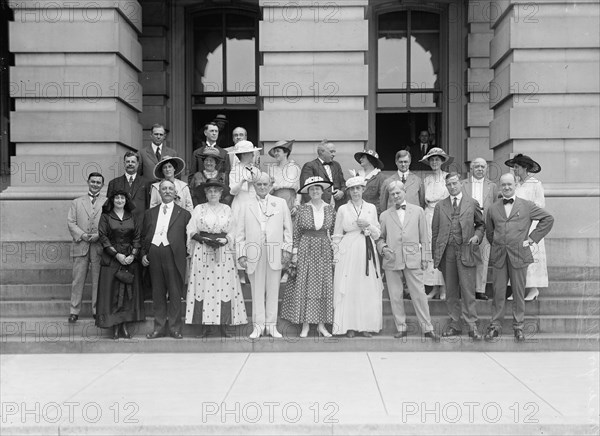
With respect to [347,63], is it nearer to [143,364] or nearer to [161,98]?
[161,98]

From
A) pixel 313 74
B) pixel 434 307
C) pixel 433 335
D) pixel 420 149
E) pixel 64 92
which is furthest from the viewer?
pixel 420 149

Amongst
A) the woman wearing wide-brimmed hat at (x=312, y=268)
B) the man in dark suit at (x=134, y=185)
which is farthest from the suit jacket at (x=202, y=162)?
the woman wearing wide-brimmed hat at (x=312, y=268)

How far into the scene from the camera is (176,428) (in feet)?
20.3

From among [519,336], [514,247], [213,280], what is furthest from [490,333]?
[213,280]

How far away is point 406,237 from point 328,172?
6.72 feet

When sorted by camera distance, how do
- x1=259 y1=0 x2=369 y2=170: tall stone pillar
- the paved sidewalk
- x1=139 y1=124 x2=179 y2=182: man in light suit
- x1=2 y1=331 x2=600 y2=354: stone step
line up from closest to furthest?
the paved sidewalk → x1=2 y1=331 x2=600 y2=354: stone step → x1=139 y1=124 x2=179 y2=182: man in light suit → x1=259 y1=0 x2=369 y2=170: tall stone pillar

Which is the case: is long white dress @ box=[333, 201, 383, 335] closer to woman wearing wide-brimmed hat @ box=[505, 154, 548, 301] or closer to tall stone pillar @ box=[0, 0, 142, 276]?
woman wearing wide-brimmed hat @ box=[505, 154, 548, 301]

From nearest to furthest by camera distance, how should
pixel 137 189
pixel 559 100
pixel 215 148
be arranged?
pixel 137 189 → pixel 215 148 → pixel 559 100

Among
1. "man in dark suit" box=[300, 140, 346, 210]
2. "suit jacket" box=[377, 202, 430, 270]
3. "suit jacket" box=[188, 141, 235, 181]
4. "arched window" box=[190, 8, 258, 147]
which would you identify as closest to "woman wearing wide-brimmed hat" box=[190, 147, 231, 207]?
"suit jacket" box=[188, 141, 235, 181]

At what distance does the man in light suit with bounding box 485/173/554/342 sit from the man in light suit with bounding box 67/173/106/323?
219 inches

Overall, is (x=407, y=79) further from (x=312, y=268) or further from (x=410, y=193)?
(x=312, y=268)

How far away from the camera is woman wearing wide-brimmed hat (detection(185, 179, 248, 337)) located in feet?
30.8

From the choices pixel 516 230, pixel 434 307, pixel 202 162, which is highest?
pixel 202 162

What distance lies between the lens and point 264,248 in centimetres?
961
